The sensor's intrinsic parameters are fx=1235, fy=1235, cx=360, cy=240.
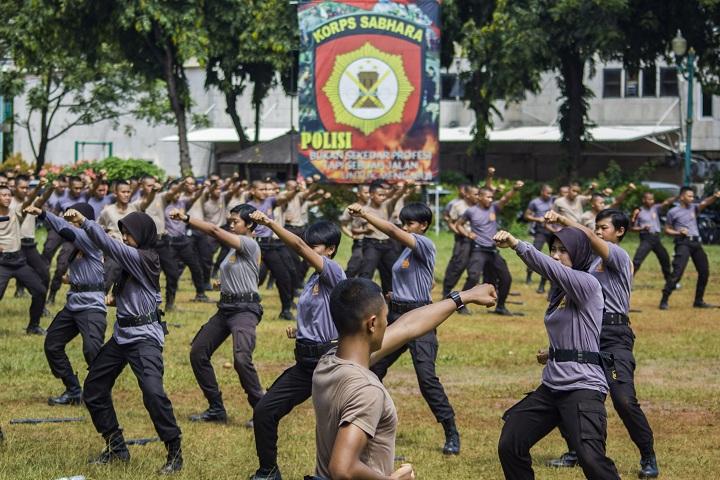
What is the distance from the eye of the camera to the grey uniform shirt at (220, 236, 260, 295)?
10820 millimetres

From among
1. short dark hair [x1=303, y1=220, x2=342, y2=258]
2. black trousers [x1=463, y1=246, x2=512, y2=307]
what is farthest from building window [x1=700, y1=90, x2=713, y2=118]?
short dark hair [x1=303, y1=220, x2=342, y2=258]

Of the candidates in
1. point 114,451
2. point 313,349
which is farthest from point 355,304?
point 114,451

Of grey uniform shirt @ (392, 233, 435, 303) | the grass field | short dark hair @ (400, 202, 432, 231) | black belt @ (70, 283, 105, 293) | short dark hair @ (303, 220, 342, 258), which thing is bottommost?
the grass field

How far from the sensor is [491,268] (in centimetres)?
1953

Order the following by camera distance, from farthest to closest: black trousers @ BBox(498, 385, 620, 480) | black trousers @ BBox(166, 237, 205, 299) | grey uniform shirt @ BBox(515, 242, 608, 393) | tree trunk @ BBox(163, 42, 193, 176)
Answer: tree trunk @ BBox(163, 42, 193, 176)
black trousers @ BBox(166, 237, 205, 299)
grey uniform shirt @ BBox(515, 242, 608, 393)
black trousers @ BBox(498, 385, 620, 480)

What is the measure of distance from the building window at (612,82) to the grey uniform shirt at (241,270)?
4380cm

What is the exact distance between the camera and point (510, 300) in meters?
21.4

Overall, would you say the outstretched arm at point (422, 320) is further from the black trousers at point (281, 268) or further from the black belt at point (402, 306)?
the black trousers at point (281, 268)

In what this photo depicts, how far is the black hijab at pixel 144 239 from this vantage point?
29.8 ft

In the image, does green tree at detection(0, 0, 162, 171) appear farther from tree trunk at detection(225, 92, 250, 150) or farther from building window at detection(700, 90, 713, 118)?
building window at detection(700, 90, 713, 118)

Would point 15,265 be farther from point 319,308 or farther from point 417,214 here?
point 319,308

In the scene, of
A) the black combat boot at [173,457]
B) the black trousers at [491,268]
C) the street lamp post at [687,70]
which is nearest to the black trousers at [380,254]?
the black trousers at [491,268]

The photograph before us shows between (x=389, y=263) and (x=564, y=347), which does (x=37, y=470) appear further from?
(x=389, y=263)

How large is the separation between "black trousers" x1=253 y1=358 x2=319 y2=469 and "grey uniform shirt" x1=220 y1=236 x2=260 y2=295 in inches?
83.2
